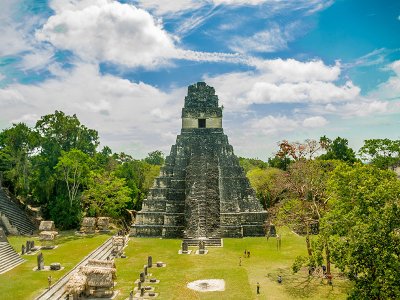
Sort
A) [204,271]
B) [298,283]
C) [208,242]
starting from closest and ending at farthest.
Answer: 1. [298,283]
2. [204,271]
3. [208,242]

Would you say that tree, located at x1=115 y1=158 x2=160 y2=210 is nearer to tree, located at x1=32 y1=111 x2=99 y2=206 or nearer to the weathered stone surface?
tree, located at x1=32 y1=111 x2=99 y2=206

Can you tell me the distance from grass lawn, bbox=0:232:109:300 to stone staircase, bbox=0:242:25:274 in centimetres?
39

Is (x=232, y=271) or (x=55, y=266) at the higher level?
(x=55, y=266)

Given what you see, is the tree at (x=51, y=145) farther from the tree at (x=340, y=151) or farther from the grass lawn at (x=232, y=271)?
the tree at (x=340, y=151)

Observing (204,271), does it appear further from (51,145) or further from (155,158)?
(155,158)

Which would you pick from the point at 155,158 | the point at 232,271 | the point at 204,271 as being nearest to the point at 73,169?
the point at 204,271

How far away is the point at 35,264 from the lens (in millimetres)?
25141

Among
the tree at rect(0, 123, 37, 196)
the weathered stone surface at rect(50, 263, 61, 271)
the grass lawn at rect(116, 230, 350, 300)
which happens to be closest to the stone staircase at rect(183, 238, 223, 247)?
the grass lawn at rect(116, 230, 350, 300)

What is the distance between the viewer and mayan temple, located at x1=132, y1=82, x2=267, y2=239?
3343 cm

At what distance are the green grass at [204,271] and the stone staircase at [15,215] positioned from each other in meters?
3.89

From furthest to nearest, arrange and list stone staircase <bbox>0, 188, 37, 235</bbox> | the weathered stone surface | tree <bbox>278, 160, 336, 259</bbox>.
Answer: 1. stone staircase <bbox>0, 188, 37, 235</bbox>
2. the weathered stone surface
3. tree <bbox>278, 160, 336, 259</bbox>

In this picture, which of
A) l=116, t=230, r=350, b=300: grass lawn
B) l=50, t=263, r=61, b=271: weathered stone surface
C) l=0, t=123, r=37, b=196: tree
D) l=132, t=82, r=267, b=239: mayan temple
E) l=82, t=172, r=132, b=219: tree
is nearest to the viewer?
l=116, t=230, r=350, b=300: grass lawn

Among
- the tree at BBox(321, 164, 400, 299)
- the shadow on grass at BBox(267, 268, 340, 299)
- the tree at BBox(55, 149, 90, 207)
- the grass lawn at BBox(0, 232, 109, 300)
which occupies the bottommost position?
the shadow on grass at BBox(267, 268, 340, 299)

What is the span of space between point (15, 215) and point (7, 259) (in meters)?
15.0
